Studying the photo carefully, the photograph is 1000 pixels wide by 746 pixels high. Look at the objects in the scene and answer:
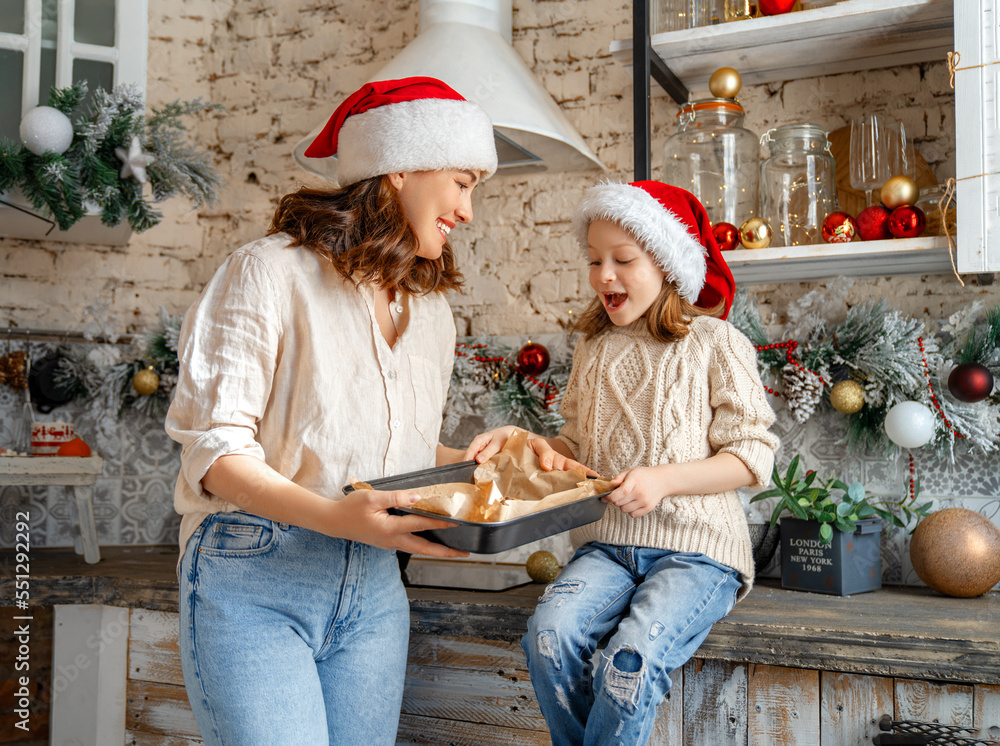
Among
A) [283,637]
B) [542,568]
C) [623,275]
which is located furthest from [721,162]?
[283,637]

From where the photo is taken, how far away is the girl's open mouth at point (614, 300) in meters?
1.59

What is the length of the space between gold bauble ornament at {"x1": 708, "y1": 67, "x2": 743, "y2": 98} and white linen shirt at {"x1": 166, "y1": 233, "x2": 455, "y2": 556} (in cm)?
104

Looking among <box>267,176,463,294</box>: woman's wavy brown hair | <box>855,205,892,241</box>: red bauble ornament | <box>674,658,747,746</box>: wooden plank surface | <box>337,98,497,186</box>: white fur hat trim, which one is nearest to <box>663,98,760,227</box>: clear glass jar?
<box>855,205,892,241</box>: red bauble ornament

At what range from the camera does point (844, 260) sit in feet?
5.87

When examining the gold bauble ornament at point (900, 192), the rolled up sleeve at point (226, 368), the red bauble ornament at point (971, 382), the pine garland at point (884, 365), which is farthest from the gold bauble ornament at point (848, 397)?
the rolled up sleeve at point (226, 368)

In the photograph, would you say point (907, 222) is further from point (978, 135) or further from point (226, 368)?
point (226, 368)

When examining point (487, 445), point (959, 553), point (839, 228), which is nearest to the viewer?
point (487, 445)

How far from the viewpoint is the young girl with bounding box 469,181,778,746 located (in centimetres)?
127

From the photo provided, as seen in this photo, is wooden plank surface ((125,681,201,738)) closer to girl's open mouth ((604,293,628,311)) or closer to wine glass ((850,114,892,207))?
girl's open mouth ((604,293,628,311))

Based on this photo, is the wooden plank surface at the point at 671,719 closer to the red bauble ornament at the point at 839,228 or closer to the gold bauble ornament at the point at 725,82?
the red bauble ornament at the point at 839,228

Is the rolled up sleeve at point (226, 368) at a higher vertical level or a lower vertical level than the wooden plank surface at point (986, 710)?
higher

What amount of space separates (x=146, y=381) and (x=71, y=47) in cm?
94

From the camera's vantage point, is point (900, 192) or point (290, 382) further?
point (900, 192)

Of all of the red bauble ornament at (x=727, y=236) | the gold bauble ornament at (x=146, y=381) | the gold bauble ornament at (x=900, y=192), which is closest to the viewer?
the gold bauble ornament at (x=900, y=192)
